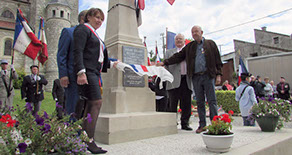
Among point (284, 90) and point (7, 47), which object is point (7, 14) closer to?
point (7, 47)

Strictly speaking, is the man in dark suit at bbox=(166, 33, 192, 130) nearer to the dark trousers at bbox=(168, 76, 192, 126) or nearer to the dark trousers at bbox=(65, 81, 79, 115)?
the dark trousers at bbox=(168, 76, 192, 126)

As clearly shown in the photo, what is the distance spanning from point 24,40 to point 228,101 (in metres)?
10.2

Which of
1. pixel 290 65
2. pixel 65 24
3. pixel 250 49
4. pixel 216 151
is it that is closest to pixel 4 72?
pixel 216 151

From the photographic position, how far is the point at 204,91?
4055 millimetres

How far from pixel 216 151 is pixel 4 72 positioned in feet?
21.4

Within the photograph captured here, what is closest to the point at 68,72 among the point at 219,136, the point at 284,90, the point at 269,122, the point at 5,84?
the point at 219,136

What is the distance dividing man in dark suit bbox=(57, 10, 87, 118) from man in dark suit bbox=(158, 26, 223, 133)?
234 cm

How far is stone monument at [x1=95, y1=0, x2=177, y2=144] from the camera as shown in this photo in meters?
3.19

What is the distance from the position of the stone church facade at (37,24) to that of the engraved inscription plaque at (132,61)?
1134 inches

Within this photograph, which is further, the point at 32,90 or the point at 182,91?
the point at 32,90

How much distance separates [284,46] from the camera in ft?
89.4

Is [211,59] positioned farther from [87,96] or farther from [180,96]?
[87,96]

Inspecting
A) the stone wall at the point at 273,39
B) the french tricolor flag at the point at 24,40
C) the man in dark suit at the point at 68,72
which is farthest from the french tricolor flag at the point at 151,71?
the stone wall at the point at 273,39

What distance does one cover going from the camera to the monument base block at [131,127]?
308 centimetres
